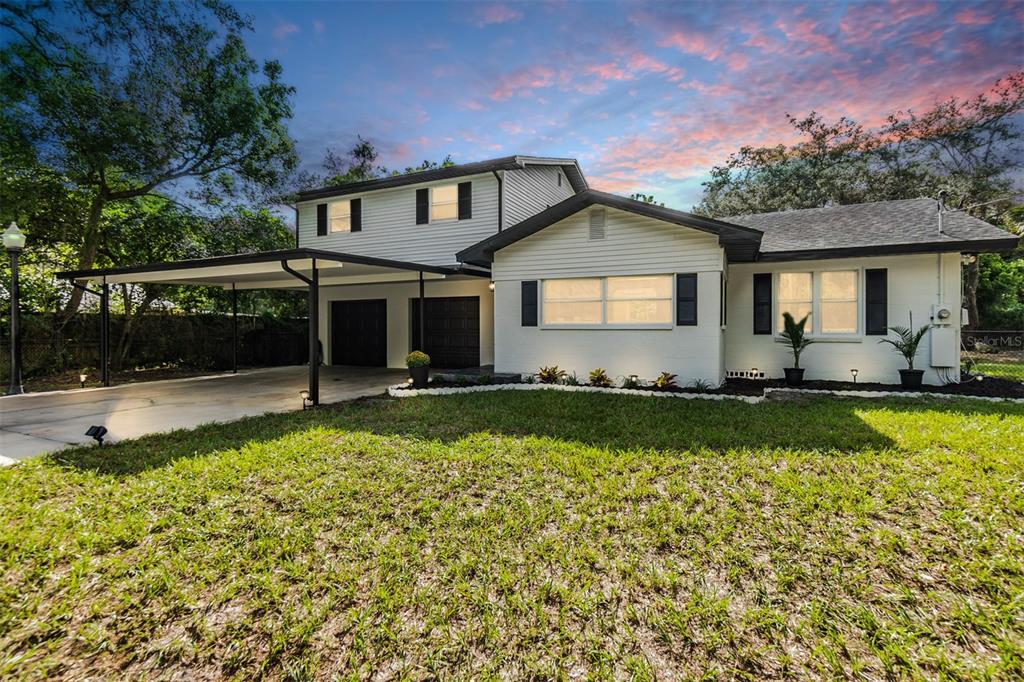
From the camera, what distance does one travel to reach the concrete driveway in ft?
20.1

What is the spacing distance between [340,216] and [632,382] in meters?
10.4

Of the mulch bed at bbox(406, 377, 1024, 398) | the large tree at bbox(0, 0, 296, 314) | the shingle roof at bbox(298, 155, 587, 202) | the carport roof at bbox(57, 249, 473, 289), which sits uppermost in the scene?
the large tree at bbox(0, 0, 296, 314)

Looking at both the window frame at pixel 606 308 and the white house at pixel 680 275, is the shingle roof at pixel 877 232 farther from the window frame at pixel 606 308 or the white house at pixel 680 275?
the window frame at pixel 606 308

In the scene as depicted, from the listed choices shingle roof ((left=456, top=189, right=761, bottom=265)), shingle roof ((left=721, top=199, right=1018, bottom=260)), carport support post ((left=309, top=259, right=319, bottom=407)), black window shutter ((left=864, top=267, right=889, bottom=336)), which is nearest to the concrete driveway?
carport support post ((left=309, top=259, right=319, bottom=407))

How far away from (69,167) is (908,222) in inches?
809

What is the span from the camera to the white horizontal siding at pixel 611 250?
28.3 ft

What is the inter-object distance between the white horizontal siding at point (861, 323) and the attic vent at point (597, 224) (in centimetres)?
326

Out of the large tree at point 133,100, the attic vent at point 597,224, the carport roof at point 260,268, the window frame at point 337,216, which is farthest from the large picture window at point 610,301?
the large tree at point 133,100

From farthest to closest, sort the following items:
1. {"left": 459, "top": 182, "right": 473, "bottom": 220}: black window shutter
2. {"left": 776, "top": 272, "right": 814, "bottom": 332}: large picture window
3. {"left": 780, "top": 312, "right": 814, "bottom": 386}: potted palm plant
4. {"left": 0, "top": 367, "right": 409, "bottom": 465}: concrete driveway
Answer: {"left": 459, "top": 182, "right": 473, "bottom": 220}: black window shutter → {"left": 776, "top": 272, "right": 814, "bottom": 332}: large picture window → {"left": 780, "top": 312, "right": 814, "bottom": 386}: potted palm plant → {"left": 0, "top": 367, "right": 409, "bottom": 465}: concrete driveway

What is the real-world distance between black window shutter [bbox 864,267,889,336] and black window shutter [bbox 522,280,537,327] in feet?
21.7

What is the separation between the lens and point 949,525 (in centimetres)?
338

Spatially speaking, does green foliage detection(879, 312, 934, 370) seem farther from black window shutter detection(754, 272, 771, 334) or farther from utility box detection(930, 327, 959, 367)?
black window shutter detection(754, 272, 771, 334)

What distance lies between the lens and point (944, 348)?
870cm

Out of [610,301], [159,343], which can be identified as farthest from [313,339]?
[159,343]
